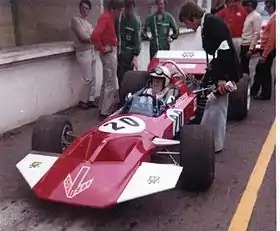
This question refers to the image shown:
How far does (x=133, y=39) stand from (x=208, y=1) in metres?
10.4

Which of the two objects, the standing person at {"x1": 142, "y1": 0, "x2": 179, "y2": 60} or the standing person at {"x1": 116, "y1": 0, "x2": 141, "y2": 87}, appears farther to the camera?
the standing person at {"x1": 142, "y1": 0, "x2": 179, "y2": 60}

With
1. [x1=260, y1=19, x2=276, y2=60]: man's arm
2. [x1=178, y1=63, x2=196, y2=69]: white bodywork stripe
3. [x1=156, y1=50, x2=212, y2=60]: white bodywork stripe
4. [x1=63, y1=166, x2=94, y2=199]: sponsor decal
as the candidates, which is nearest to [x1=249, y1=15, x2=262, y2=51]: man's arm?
[x1=260, y1=19, x2=276, y2=60]: man's arm

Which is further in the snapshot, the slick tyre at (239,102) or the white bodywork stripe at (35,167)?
the slick tyre at (239,102)

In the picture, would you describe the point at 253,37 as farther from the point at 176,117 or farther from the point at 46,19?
the point at 176,117

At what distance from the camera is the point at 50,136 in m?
5.25

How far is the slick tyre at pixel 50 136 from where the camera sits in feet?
17.2

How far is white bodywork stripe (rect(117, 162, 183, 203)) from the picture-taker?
4090mm

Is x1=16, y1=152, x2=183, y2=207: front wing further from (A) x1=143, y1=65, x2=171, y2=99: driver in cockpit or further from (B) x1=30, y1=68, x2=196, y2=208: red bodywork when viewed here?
(A) x1=143, y1=65, x2=171, y2=99: driver in cockpit

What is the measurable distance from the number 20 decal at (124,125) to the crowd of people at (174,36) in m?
1.21

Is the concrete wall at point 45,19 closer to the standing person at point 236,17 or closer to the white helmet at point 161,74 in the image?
the standing person at point 236,17

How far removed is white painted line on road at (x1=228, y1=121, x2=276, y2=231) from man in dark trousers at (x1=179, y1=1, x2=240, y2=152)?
65cm

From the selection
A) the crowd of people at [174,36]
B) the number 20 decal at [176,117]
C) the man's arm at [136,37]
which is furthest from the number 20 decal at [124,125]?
the man's arm at [136,37]

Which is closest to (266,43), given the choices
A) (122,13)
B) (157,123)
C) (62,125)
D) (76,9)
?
(122,13)

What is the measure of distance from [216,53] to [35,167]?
8.34 ft
